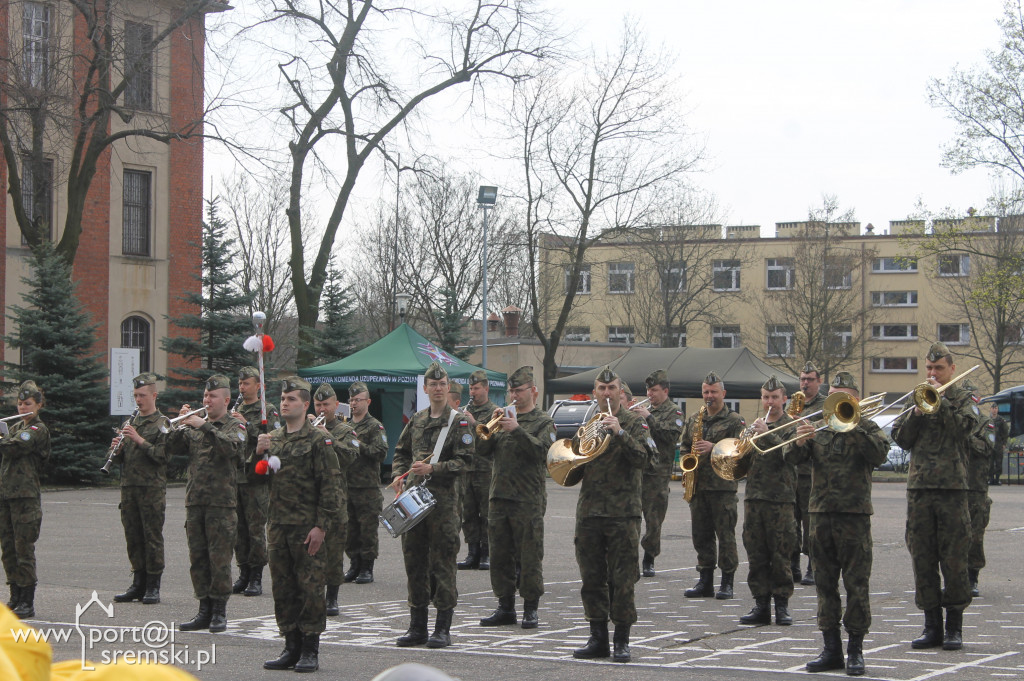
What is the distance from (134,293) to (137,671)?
116 feet

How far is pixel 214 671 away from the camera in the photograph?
322 inches

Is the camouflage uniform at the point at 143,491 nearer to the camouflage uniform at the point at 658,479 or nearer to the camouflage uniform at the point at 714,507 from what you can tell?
the camouflage uniform at the point at 714,507

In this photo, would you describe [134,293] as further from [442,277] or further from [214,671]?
[214,671]

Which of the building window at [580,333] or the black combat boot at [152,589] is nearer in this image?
the black combat boot at [152,589]

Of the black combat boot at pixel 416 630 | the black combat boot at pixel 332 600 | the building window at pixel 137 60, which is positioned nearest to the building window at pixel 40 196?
the building window at pixel 137 60

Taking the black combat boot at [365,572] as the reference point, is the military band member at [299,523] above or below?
above

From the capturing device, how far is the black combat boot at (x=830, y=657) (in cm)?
831

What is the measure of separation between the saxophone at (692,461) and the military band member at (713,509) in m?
0.07

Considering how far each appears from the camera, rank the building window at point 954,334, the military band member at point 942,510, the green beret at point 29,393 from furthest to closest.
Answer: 1. the building window at point 954,334
2. the green beret at point 29,393
3. the military band member at point 942,510

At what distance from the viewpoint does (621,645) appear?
28.8 feet

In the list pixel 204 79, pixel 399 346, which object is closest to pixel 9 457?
pixel 399 346

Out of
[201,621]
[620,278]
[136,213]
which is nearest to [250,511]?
[201,621]

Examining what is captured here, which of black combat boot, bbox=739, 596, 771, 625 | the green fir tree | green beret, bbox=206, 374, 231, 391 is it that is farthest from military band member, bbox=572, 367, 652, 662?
the green fir tree

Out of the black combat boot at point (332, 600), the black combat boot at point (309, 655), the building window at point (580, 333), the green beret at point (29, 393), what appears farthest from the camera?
the building window at point (580, 333)
